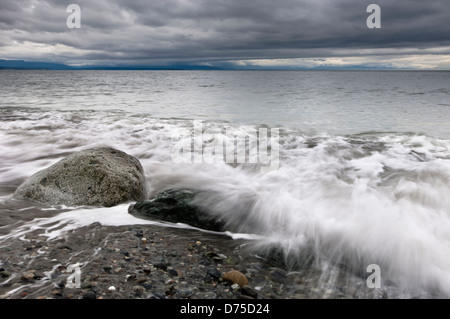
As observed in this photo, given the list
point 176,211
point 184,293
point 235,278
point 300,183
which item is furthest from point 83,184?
point 300,183

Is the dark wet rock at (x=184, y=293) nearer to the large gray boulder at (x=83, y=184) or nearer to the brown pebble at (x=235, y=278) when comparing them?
the brown pebble at (x=235, y=278)

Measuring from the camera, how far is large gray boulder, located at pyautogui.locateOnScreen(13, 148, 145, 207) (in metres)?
4.88

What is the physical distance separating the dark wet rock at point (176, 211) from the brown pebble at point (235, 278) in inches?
50.2

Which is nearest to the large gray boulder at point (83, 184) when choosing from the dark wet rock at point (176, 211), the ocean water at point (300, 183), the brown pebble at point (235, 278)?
the ocean water at point (300, 183)

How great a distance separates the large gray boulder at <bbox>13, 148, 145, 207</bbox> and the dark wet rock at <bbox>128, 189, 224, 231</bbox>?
20.4 inches

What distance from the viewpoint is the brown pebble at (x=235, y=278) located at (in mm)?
3016

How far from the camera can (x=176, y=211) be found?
4.56 m

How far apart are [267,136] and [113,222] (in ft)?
25.3

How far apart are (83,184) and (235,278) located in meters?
3.17

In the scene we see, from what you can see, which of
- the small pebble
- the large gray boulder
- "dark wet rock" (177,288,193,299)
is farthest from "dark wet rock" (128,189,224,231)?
the small pebble

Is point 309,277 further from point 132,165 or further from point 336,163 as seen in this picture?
point 336,163

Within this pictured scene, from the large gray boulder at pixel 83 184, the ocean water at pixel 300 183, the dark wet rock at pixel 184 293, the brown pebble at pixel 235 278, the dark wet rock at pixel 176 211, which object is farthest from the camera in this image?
the large gray boulder at pixel 83 184

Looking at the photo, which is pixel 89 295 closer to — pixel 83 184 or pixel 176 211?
pixel 176 211
